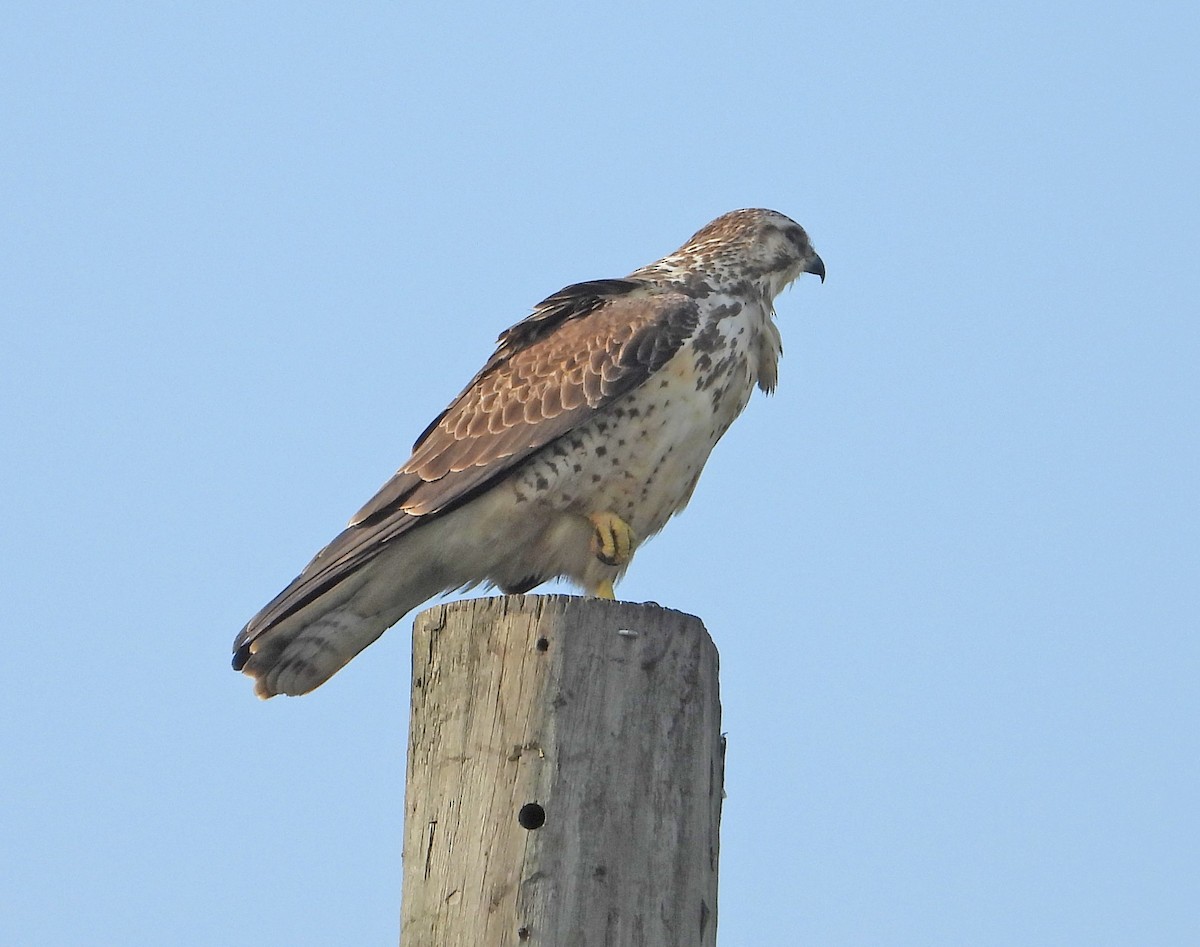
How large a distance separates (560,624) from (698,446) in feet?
7.63

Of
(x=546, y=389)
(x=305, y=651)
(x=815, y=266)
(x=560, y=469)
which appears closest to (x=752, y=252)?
(x=815, y=266)

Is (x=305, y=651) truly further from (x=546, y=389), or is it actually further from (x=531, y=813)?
(x=531, y=813)

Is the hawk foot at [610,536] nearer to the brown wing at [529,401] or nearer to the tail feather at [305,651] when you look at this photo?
the brown wing at [529,401]

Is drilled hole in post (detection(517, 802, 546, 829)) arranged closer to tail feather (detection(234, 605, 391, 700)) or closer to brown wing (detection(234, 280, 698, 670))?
tail feather (detection(234, 605, 391, 700))

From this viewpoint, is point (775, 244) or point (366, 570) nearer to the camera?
point (366, 570)

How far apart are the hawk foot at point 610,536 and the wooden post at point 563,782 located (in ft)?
6.63

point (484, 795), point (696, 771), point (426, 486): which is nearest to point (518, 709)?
point (484, 795)

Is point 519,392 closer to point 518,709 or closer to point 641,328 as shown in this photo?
point 641,328

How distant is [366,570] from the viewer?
5188 mm

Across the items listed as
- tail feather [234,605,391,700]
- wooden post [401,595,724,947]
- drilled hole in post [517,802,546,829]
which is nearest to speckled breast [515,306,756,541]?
tail feather [234,605,391,700]

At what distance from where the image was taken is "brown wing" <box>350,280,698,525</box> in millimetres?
5430

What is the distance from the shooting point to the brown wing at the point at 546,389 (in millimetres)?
5430

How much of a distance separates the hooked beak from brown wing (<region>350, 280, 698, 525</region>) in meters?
0.90

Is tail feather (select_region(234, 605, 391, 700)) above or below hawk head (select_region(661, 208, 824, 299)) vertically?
below
